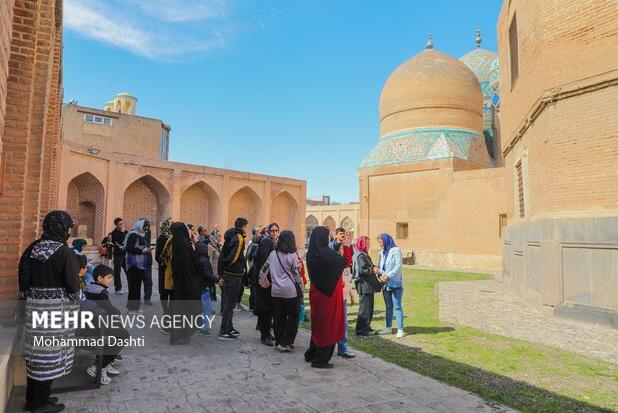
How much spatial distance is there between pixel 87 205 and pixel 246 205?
851 centimetres

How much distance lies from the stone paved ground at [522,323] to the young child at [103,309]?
5.18 metres

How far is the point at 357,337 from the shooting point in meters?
5.66

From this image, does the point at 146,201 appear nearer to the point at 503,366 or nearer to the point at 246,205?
the point at 246,205

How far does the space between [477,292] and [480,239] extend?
25.4 feet

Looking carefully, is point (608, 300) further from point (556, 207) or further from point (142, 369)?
point (142, 369)

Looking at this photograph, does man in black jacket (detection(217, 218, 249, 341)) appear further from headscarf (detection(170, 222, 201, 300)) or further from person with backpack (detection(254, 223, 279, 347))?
headscarf (detection(170, 222, 201, 300))

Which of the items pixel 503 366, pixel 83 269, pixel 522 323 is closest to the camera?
pixel 83 269

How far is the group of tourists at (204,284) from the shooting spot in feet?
9.40

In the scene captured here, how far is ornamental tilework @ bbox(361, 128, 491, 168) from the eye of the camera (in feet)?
67.9

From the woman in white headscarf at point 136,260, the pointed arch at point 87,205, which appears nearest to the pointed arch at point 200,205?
the pointed arch at point 87,205

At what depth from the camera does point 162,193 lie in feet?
65.7

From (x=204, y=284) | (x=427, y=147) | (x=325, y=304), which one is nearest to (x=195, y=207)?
(x=427, y=147)

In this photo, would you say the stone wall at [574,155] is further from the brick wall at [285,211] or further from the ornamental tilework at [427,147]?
the brick wall at [285,211]

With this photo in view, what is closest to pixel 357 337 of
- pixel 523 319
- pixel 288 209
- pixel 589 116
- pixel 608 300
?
pixel 523 319
